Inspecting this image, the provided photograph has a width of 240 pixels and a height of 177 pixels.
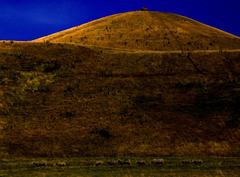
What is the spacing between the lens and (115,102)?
55.3 m

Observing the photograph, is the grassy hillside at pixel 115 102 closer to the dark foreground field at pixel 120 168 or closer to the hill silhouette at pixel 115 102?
the hill silhouette at pixel 115 102

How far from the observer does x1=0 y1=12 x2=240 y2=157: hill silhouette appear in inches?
1813

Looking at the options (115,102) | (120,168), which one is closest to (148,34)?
(115,102)

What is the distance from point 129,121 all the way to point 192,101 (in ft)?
27.8

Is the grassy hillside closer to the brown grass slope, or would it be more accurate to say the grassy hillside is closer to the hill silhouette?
the hill silhouette

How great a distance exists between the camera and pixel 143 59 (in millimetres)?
69000

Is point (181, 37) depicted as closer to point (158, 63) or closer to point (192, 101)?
point (158, 63)

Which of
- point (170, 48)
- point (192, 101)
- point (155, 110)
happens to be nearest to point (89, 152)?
point (155, 110)

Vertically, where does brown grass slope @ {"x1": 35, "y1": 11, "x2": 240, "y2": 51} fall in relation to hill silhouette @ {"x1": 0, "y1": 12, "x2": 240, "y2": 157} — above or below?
above

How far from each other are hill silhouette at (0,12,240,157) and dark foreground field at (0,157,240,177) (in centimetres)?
381

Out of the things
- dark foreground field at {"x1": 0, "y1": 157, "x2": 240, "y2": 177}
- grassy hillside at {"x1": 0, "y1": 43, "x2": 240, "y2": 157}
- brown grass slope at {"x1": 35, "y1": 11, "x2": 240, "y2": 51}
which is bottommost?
dark foreground field at {"x1": 0, "y1": 157, "x2": 240, "y2": 177}

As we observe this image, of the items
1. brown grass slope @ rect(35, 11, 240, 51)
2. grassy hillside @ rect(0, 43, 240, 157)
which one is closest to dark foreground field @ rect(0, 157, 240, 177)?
grassy hillside @ rect(0, 43, 240, 157)

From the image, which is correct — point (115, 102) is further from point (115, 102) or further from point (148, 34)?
point (148, 34)

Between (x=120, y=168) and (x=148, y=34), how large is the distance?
62.8 meters
